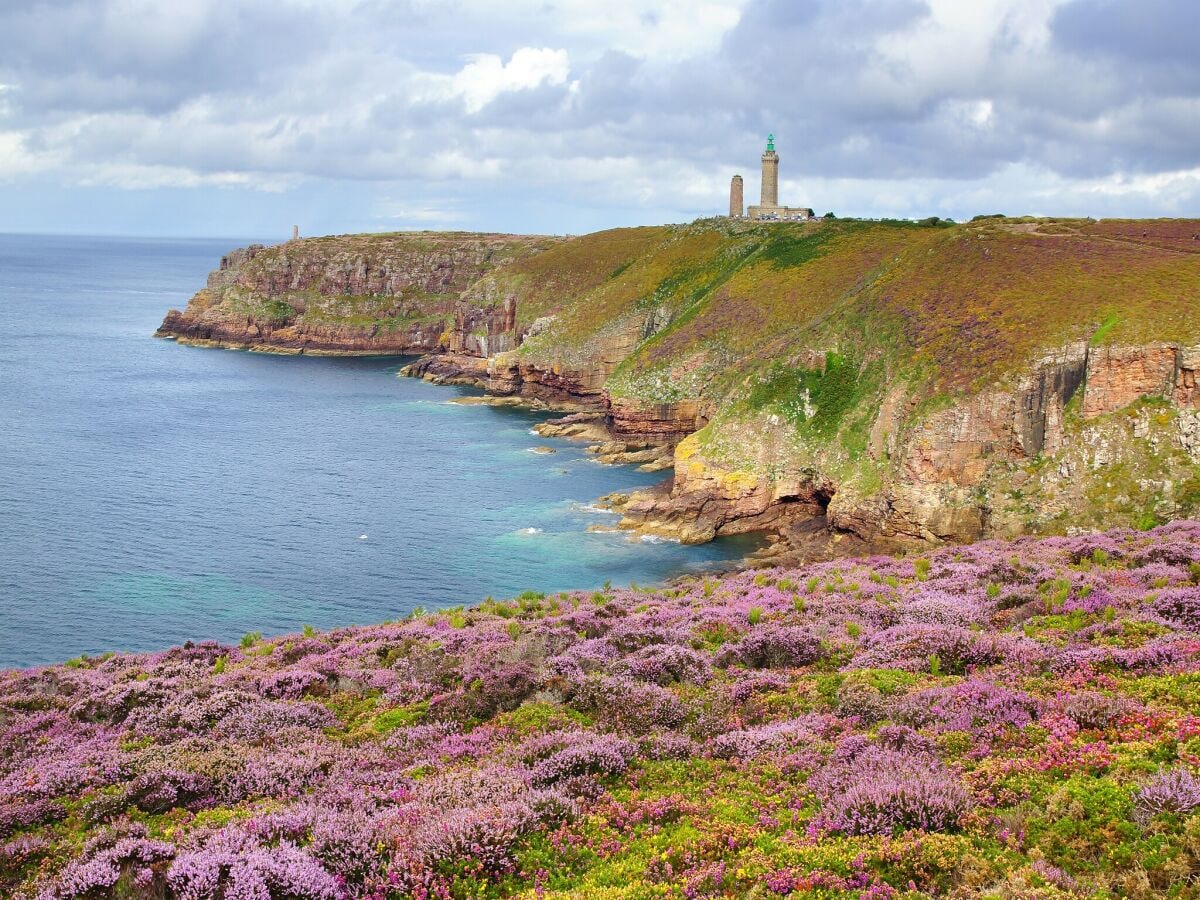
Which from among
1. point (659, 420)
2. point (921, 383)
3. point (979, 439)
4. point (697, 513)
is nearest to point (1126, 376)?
point (979, 439)

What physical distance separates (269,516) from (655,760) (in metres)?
65.8

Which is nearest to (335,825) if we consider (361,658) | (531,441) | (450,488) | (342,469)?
(361,658)

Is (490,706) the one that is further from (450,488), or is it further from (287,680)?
(450,488)

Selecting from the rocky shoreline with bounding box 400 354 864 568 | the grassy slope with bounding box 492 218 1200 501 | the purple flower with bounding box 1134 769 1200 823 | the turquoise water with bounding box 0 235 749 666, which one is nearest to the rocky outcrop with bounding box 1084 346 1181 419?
the grassy slope with bounding box 492 218 1200 501

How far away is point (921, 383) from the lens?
70.1 meters

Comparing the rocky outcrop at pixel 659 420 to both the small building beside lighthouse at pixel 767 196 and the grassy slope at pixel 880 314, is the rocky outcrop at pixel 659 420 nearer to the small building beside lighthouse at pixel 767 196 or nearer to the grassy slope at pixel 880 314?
the grassy slope at pixel 880 314

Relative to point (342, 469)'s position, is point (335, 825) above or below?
above

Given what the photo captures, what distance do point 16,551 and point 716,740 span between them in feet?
209

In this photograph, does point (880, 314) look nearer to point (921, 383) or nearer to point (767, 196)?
point (921, 383)

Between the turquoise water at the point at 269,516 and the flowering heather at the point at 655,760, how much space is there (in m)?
31.2

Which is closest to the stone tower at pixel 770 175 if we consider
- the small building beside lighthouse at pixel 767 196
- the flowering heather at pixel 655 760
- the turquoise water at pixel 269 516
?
the small building beside lighthouse at pixel 767 196

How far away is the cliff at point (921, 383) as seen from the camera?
60.7 meters

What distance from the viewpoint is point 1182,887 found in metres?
9.55

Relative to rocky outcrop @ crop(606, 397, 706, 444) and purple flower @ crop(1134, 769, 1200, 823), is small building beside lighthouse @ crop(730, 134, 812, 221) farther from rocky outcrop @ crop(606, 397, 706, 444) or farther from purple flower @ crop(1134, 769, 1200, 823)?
purple flower @ crop(1134, 769, 1200, 823)
